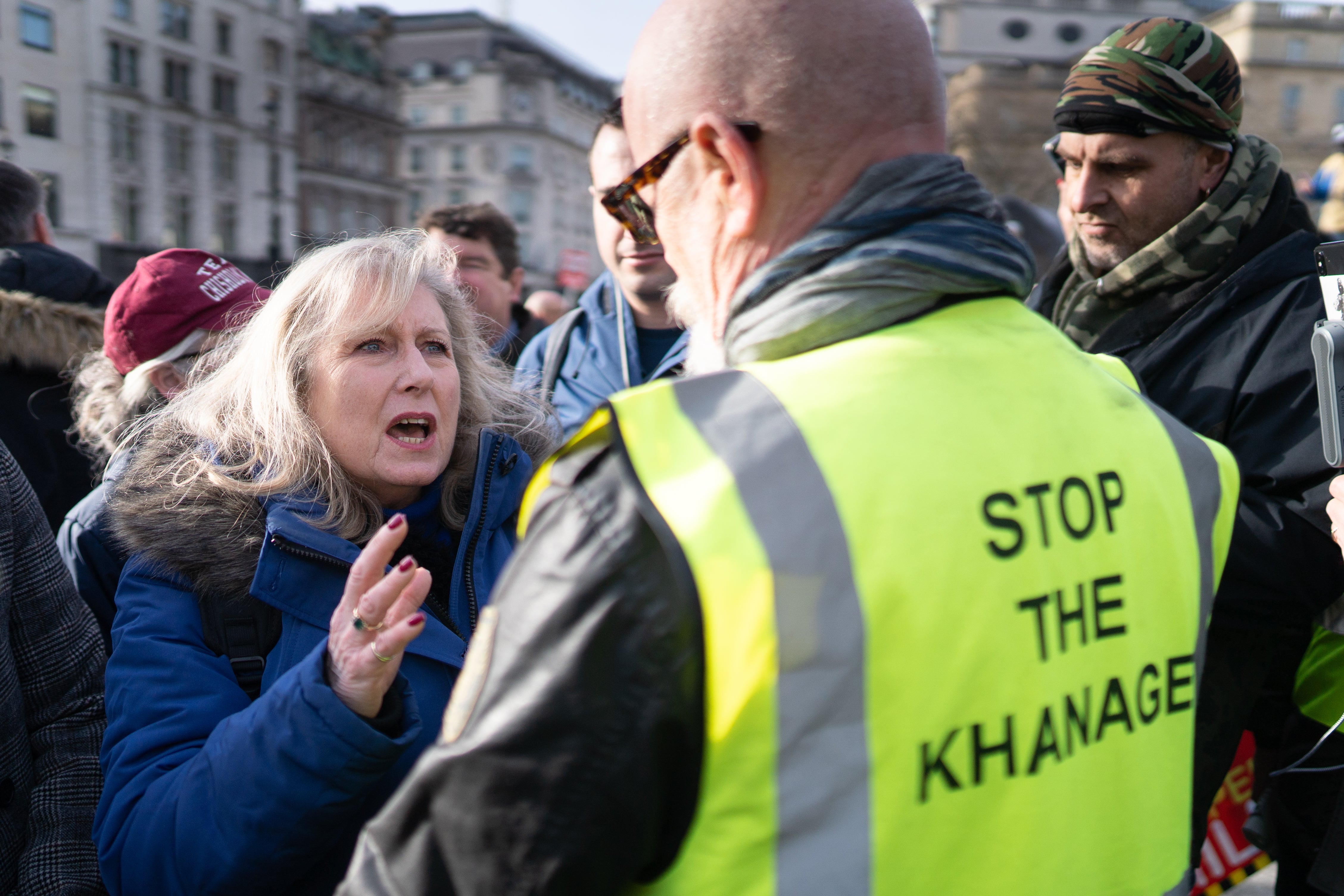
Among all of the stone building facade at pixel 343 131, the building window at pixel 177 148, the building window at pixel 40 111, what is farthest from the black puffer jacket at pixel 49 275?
the stone building facade at pixel 343 131

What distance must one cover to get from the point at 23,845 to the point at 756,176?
6.38 feet

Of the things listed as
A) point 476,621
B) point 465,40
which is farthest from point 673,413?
point 465,40

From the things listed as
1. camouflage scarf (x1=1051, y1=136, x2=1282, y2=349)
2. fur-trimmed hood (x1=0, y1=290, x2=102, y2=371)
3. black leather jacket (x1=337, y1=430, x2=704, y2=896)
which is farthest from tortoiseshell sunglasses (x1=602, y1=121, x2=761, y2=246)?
fur-trimmed hood (x1=0, y1=290, x2=102, y2=371)

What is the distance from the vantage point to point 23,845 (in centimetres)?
204

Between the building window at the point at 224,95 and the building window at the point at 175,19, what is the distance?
7.53 feet

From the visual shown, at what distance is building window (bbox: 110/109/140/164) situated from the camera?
41750mm

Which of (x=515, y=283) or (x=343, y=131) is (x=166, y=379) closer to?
(x=515, y=283)

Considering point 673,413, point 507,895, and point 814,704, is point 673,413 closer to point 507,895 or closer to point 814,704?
point 814,704

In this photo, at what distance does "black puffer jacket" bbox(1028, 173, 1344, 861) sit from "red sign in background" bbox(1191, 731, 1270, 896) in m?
0.10

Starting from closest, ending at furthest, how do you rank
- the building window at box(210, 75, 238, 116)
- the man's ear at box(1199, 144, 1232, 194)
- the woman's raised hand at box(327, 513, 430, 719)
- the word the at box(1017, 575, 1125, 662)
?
the word the at box(1017, 575, 1125, 662) → the woman's raised hand at box(327, 513, 430, 719) → the man's ear at box(1199, 144, 1232, 194) → the building window at box(210, 75, 238, 116)

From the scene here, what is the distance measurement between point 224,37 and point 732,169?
55.6 meters

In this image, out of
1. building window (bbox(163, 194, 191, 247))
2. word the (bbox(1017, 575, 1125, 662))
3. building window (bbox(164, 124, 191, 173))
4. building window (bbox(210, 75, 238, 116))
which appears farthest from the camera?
building window (bbox(210, 75, 238, 116))

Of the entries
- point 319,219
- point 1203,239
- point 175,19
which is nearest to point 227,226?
point 175,19

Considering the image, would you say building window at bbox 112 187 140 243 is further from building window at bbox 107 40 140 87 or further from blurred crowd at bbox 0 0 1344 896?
blurred crowd at bbox 0 0 1344 896
